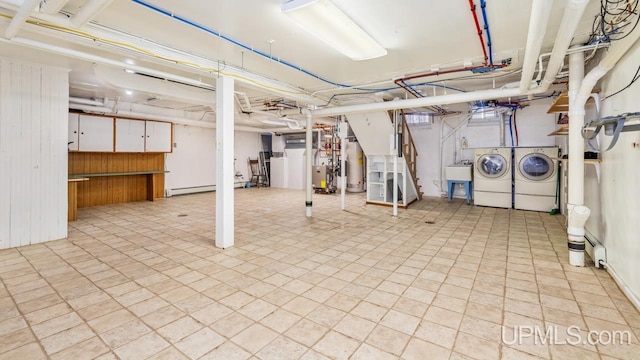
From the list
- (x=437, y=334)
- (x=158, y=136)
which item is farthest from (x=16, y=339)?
(x=158, y=136)

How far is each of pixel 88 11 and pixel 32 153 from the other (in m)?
3.06

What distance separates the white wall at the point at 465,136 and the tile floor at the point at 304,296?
126 inches

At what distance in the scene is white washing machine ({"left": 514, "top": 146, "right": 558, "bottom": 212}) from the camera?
19.4 ft

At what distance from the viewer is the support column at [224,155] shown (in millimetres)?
3848

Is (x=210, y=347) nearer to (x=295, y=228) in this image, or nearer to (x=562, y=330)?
(x=562, y=330)

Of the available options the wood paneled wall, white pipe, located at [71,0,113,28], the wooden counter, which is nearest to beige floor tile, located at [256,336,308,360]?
white pipe, located at [71,0,113,28]

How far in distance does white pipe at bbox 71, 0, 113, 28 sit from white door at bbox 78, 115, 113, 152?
4.91m

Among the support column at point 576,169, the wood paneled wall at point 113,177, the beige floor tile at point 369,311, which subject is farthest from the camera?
the wood paneled wall at point 113,177

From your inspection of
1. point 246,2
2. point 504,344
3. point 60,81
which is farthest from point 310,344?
point 60,81

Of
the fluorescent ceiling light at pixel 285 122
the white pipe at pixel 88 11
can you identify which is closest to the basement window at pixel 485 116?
the fluorescent ceiling light at pixel 285 122

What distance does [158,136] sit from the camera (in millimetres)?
7695

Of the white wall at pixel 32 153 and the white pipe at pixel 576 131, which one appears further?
the white wall at pixel 32 153

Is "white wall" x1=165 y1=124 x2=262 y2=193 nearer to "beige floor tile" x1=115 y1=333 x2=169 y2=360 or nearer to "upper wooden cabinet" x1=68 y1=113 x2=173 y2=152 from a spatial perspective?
"upper wooden cabinet" x1=68 y1=113 x2=173 y2=152

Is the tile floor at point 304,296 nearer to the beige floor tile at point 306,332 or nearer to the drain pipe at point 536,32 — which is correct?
the beige floor tile at point 306,332
